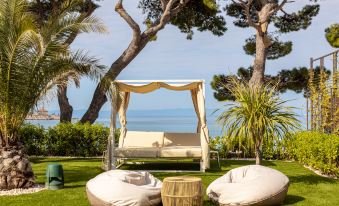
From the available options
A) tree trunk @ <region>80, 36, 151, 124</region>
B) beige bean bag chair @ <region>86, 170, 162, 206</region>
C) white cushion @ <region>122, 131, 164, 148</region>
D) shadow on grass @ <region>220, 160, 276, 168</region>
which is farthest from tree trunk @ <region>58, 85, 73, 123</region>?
beige bean bag chair @ <region>86, 170, 162, 206</region>

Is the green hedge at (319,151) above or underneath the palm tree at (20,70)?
underneath

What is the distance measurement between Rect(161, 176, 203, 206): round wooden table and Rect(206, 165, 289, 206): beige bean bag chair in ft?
1.92

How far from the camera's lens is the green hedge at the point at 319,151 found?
9398 mm

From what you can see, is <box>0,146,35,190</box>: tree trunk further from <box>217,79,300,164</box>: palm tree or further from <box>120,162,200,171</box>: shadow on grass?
<box>217,79,300,164</box>: palm tree

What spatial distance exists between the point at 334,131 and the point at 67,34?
5.87 m

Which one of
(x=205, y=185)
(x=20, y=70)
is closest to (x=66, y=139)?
(x=20, y=70)

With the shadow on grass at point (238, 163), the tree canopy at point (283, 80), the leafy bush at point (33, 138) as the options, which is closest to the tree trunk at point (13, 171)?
the shadow on grass at point (238, 163)

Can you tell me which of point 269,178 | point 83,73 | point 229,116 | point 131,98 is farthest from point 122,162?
point 269,178

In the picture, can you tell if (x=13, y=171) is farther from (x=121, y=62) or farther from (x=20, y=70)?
(x=121, y=62)

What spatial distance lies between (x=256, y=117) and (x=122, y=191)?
269 centimetres

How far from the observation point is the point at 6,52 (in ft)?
27.7

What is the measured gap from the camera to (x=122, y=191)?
662 centimetres

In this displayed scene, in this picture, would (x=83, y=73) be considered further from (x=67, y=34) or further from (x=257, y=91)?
(x=257, y=91)

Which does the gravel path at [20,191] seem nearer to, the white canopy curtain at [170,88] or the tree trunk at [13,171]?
the tree trunk at [13,171]
